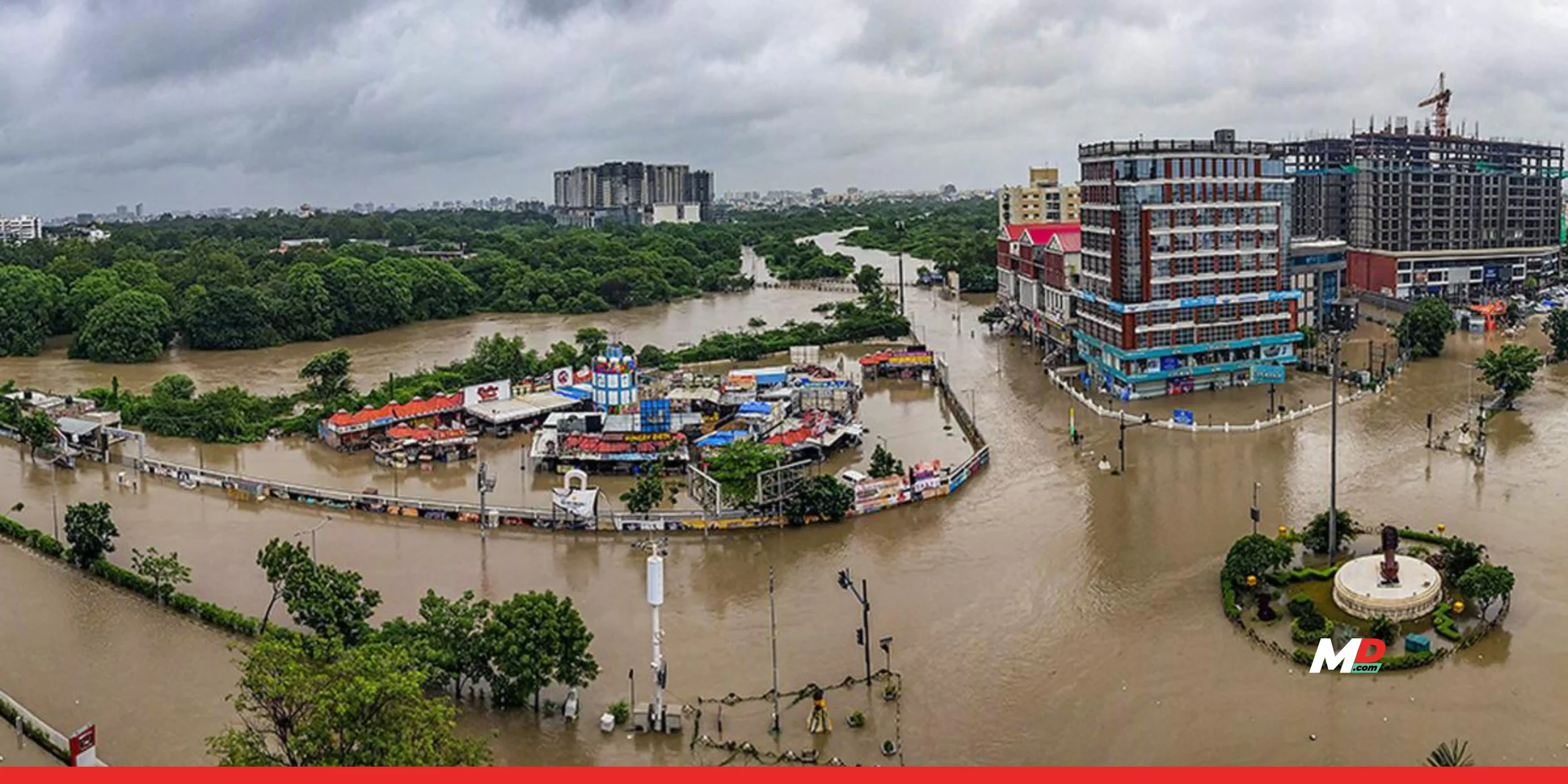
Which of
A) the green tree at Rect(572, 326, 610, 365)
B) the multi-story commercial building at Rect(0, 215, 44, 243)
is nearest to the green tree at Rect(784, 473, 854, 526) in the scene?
the green tree at Rect(572, 326, 610, 365)

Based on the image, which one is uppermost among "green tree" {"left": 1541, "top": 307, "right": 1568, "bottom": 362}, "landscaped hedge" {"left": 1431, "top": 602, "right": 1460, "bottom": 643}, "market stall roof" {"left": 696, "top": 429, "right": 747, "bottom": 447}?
"green tree" {"left": 1541, "top": 307, "right": 1568, "bottom": 362}

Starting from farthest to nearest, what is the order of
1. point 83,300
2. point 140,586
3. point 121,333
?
point 83,300 < point 121,333 < point 140,586

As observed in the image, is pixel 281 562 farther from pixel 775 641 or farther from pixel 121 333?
pixel 121 333

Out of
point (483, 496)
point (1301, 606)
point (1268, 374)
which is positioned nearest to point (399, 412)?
point (483, 496)

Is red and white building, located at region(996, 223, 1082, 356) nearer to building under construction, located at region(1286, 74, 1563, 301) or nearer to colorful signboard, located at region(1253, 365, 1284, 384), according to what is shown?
colorful signboard, located at region(1253, 365, 1284, 384)

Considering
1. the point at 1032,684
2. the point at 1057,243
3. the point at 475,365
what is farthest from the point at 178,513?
the point at 1057,243

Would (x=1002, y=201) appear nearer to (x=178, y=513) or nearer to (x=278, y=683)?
(x=178, y=513)
